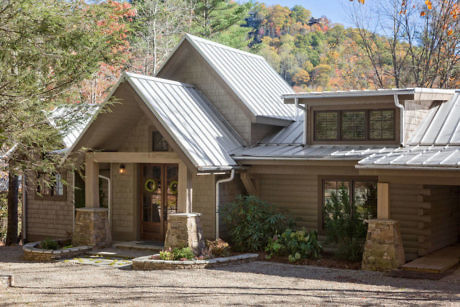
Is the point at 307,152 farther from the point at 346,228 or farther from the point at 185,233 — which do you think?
the point at 185,233

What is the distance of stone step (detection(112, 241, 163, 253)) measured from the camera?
1558 cm

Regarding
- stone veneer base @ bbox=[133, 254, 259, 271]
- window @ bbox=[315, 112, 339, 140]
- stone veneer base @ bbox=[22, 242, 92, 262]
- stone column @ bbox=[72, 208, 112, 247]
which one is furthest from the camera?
stone column @ bbox=[72, 208, 112, 247]

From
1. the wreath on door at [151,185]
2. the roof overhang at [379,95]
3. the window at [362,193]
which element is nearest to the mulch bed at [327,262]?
the window at [362,193]

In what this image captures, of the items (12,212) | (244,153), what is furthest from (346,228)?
(12,212)

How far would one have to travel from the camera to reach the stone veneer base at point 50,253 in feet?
49.2

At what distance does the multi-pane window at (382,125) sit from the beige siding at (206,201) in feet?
14.9

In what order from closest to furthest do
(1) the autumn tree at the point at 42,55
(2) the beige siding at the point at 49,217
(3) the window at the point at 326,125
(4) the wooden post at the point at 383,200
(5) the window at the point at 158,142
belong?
(1) the autumn tree at the point at 42,55, (4) the wooden post at the point at 383,200, (3) the window at the point at 326,125, (5) the window at the point at 158,142, (2) the beige siding at the point at 49,217

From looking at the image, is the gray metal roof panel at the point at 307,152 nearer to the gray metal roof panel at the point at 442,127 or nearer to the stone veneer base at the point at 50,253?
the gray metal roof panel at the point at 442,127

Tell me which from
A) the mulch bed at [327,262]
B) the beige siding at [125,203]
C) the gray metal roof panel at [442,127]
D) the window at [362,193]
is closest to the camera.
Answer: the mulch bed at [327,262]

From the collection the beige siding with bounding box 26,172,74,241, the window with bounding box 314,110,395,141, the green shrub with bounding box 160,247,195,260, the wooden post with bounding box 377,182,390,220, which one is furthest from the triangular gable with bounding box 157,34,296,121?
the beige siding with bounding box 26,172,74,241

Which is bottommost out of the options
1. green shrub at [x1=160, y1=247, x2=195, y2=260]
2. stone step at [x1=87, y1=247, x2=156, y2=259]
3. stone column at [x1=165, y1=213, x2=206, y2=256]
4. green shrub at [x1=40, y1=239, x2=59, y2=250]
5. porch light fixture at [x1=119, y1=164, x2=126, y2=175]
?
stone step at [x1=87, y1=247, x2=156, y2=259]

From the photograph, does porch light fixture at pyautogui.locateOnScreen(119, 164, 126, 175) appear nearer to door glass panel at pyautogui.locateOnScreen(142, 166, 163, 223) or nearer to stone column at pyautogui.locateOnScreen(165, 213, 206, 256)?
door glass panel at pyautogui.locateOnScreen(142, 166, 163, 223)

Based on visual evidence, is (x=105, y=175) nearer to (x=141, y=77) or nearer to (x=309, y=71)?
(x=141, y=77)

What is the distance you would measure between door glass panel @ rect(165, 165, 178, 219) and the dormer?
12.9ft
